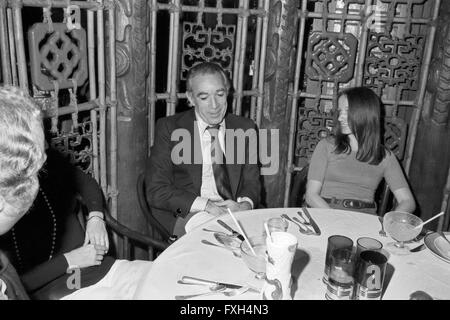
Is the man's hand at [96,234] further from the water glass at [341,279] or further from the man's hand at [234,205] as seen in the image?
the water glass at [341,279]

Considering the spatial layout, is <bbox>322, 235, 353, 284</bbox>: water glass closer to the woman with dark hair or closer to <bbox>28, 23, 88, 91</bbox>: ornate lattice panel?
the woman with dark hair

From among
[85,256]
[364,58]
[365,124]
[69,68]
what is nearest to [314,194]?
[365,124]

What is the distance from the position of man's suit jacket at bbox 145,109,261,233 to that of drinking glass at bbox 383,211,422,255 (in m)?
0.98

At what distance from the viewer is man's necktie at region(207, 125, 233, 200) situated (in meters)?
2.45

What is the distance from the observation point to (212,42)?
2.82m

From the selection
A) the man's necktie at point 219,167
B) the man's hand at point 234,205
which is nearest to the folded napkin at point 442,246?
the man's hand at point 234,205

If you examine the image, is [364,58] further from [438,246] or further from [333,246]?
[333,246]

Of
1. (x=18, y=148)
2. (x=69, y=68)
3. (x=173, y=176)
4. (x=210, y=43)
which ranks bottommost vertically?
(x=173, y=176)

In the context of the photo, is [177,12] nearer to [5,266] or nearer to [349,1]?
[349,1]

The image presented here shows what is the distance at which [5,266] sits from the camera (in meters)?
1.28

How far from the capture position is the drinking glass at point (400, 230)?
160 centimetres

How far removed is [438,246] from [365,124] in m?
0.95
